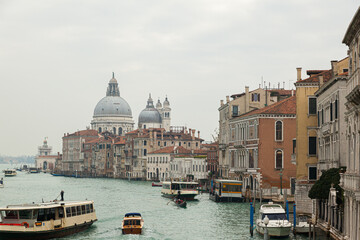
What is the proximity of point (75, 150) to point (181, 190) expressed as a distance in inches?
4114

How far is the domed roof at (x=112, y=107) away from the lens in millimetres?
166375

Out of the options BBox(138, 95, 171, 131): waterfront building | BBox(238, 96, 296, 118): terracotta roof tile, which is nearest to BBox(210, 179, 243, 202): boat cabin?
BBox(238, 96, 296, 118): terracotta roof tile

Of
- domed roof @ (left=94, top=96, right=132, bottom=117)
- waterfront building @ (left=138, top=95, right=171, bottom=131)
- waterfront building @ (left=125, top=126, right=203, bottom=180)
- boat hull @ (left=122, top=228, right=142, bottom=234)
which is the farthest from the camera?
domed roof @ (left=94, top=96, right=132, bottom=117)

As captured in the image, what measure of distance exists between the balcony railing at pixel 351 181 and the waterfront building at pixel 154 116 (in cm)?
13077

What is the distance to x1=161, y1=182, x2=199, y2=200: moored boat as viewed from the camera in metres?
48.4

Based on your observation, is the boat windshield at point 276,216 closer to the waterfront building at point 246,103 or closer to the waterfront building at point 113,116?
the waterfront building at point 246,103

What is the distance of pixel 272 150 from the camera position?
43.9m

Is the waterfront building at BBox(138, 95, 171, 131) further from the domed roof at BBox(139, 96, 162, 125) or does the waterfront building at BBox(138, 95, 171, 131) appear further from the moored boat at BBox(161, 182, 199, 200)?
the moored boat at BBox(161, 182, 199, 200)

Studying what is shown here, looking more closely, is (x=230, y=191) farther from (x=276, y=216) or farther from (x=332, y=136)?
(x=332, y=136)

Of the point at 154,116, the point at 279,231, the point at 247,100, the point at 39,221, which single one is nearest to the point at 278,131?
the point at 247,100

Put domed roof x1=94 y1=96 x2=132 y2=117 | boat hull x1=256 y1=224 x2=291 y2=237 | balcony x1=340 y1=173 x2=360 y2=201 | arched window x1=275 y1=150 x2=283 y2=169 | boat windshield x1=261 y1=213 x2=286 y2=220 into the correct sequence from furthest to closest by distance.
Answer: domed roof x1=94 y1=96 x2=132 y2=117
arched window x1=275 y1=150 x2=283 y2=169
boat windshield x1=261 y1=213 x2=286 y2=220
boat hull x1=256 y1=224 x2=291 y2=237
balcony x1=340 y1=173 x2=360 y2=201

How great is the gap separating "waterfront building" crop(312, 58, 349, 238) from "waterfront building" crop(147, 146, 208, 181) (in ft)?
132

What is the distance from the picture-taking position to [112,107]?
547ft

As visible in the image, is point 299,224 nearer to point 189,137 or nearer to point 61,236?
point 61,236
